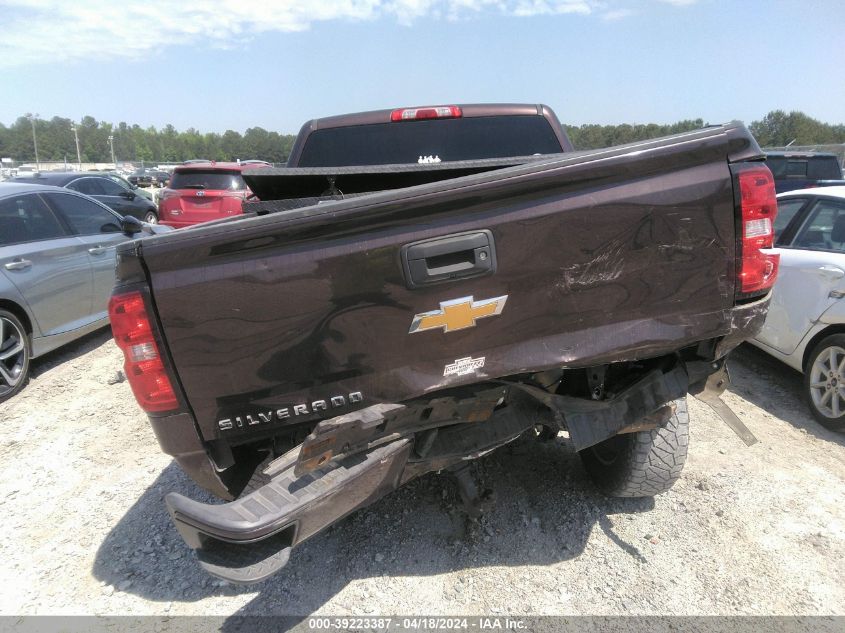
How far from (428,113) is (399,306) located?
7.51ft

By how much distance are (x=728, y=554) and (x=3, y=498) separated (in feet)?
14.0

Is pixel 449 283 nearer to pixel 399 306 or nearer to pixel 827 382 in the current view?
pixel 399 306

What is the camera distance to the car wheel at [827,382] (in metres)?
3.99

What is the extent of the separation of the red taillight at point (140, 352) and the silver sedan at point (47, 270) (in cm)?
382

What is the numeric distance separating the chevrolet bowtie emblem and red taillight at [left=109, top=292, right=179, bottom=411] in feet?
3.06

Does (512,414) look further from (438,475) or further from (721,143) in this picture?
(721,143)

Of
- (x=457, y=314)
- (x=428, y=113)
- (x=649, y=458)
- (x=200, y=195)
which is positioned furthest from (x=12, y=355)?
(x=200, y=195)

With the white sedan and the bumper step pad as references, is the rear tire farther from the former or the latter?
the white sedan

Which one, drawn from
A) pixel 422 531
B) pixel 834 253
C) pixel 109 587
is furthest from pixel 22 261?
pixel 834 253

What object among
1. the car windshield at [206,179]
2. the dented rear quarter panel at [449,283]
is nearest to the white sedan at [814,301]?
the dented rear quarter panel at [449,283]

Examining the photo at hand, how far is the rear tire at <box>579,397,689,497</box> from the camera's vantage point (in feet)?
9.57

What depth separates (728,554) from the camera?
279 centimetres

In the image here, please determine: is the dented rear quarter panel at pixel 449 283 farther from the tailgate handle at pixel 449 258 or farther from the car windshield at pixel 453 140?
the car windshield at pixel 453 140

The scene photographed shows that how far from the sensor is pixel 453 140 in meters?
3.87
